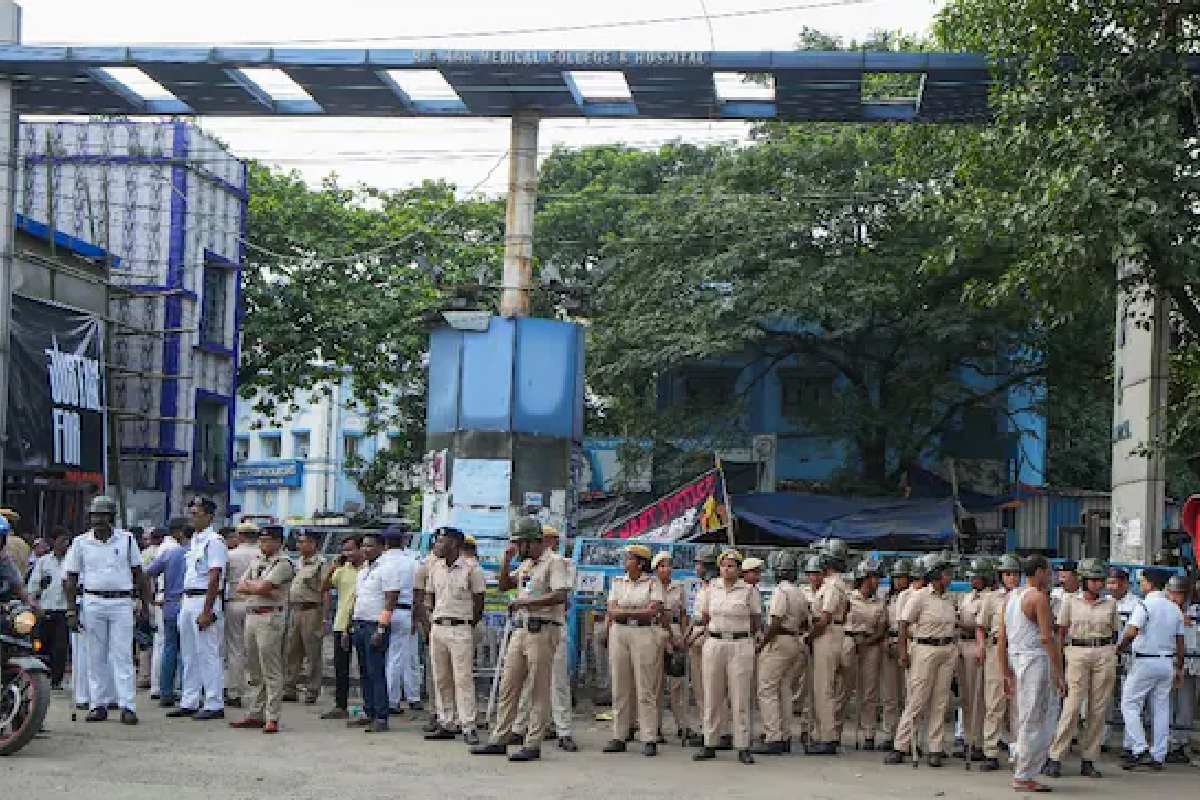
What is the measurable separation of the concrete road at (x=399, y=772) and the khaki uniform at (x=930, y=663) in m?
0.35

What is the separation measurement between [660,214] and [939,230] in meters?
5.67

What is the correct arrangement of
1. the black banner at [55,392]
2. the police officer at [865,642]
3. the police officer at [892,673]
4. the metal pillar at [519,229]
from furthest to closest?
the black banner at [55,392] < the metal pillar at [519,229] < the police officer at [865,642] < the police officer at [892,673]

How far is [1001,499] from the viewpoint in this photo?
109 feet

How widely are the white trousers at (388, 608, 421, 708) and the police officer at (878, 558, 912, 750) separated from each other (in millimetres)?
4660

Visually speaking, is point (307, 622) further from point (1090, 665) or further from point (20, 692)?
point (1090, 665)

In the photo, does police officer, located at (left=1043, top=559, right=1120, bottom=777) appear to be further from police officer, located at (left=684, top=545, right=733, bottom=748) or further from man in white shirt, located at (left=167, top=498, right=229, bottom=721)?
man in white shirt, located at (left=167, top=498, right=229, bottom=721)

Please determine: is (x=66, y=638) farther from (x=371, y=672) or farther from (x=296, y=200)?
(x=296, y=200)

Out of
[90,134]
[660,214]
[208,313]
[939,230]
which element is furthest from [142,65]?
[939,230]

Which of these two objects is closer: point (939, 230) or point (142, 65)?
point (142, 65)

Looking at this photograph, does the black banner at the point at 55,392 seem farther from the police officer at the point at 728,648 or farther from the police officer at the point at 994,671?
the police officer at the point at 994,671

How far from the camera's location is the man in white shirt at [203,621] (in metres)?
14.6

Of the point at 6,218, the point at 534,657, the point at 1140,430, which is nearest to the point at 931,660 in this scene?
the point at 534,657

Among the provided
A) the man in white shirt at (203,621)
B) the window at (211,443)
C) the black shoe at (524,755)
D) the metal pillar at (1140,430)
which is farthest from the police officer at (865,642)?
the window at (211,443)

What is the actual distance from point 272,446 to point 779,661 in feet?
163
